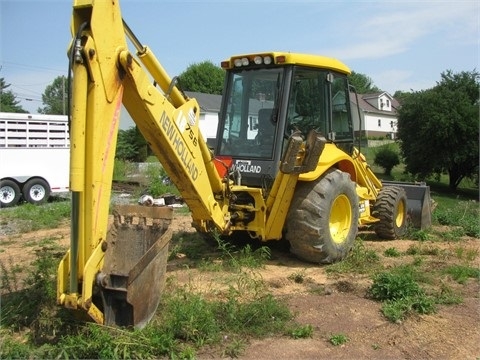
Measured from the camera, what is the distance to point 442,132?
28844 mm

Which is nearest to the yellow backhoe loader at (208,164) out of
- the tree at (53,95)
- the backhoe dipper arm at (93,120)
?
the backhoe dipper arm at (93,120)

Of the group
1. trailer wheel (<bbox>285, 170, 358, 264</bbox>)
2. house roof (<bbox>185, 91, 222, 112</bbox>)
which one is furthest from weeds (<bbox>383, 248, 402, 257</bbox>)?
house roof (<bbox>185, 91, 222, 112</bbox>)

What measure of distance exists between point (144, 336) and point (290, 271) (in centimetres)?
275

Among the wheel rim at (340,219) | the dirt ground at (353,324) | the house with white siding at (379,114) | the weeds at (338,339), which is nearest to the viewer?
the dirt ground at (353,324)

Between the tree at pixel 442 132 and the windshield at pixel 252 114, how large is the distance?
24406 mm

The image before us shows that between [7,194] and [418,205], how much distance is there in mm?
10868

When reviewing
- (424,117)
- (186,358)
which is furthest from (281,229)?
(424,117)

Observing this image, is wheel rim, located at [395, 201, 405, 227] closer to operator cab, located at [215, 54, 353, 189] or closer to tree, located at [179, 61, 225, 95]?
operator cab, located at [215, 54, 353, 189]

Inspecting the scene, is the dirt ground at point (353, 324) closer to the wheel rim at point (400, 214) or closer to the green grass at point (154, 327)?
the green grass at point (154, 327)

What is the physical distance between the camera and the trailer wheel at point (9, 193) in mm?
14344

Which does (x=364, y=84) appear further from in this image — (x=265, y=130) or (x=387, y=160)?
(x=265, y=130)

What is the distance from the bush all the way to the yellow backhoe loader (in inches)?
973

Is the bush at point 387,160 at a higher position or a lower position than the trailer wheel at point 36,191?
higher

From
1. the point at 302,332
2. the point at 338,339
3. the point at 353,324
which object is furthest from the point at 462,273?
the point at 302,332
